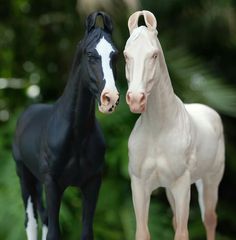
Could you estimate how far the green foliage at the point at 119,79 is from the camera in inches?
66.4

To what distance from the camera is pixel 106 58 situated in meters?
0.83

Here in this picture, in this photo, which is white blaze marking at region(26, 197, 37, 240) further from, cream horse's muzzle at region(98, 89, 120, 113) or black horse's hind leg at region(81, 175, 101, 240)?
cream horse's muzzle at region(98, 89, 120, 113)

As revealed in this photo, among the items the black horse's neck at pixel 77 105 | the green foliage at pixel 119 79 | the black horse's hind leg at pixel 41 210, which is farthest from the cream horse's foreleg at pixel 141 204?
the green foliage at pixel 119 79

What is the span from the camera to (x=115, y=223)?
1727 mm

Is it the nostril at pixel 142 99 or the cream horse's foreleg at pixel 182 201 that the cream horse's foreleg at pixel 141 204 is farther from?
the nostril at pixel 142 99

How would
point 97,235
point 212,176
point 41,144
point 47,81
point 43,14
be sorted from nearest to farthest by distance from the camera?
point 41,144
point 212,176
point 97,235
point 47,81
point 43,14

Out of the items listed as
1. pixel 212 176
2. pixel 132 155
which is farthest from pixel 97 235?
pixel 132 155

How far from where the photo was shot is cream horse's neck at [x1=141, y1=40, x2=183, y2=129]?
880 millimetres

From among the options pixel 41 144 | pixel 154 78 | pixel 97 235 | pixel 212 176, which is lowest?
pixel 97 235

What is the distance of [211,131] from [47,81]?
106 centimetres

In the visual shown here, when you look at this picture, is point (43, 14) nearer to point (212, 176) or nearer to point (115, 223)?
point (115, 223)

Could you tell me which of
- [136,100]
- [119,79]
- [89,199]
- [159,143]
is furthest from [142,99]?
[119,79]

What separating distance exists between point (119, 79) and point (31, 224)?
0.80m

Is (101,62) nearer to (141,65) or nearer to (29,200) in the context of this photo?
(141,65)
